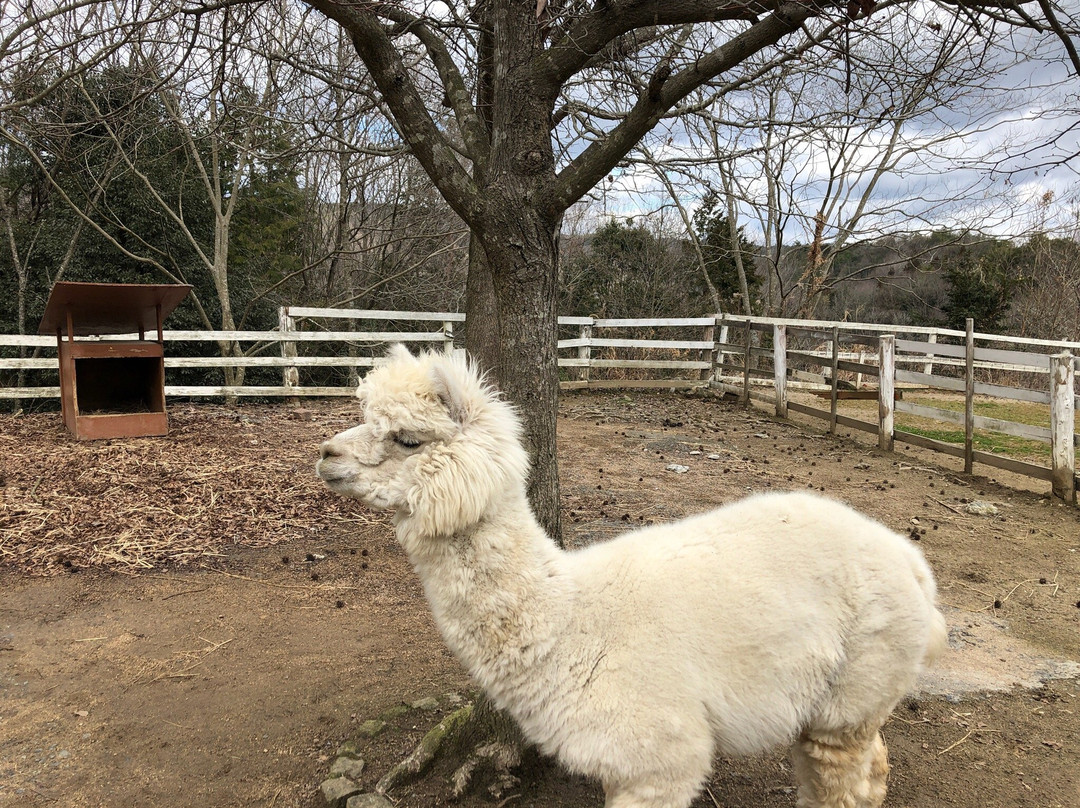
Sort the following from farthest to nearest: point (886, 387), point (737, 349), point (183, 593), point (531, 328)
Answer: point (737, 349), point (886, 387), point (183, 593), point (531, 328)

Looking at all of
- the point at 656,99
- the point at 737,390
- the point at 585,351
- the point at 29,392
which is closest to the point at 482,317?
the point at 656,99

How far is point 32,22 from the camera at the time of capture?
3.79 m

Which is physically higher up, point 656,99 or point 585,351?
point 656,99

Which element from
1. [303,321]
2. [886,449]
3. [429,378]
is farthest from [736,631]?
[303,321]

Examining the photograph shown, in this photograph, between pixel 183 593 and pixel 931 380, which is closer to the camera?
pixel 183 593

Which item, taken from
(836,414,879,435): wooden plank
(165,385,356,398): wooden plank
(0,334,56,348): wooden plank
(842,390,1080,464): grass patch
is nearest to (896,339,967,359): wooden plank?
(842,390,1080,464): grass patch

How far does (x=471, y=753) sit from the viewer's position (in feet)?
9.80

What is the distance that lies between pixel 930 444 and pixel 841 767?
820cm

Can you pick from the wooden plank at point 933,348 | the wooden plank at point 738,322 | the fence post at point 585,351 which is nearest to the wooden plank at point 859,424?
the wooden plank at point 933,348

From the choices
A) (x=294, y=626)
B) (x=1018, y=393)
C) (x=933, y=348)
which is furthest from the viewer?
(x=933, y=348)

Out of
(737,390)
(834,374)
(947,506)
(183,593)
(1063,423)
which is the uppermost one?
(834,374)

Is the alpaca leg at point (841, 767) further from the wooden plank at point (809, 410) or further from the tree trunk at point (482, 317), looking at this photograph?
the wooden plank at point (809, 410)

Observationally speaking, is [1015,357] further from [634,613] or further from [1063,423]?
[634,613]

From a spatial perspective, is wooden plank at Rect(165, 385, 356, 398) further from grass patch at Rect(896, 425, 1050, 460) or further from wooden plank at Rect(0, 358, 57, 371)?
grass patch at Rect(896, 425, 1050, 460)
